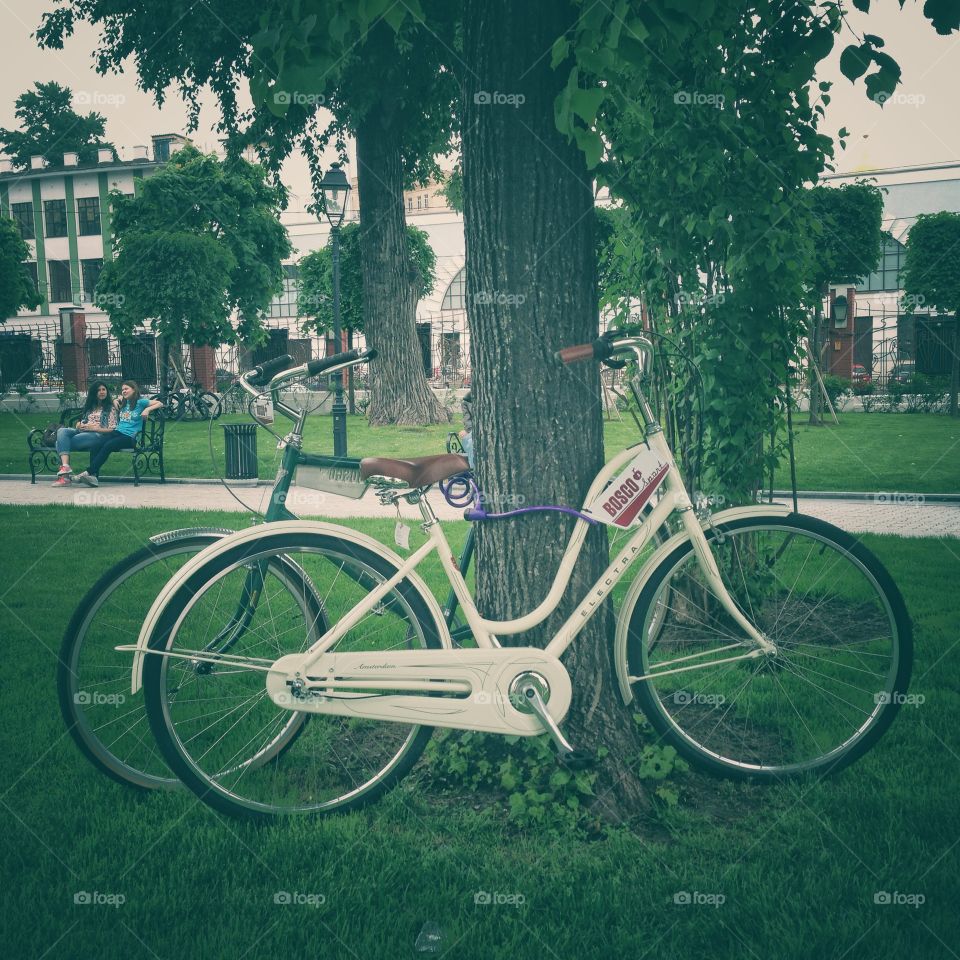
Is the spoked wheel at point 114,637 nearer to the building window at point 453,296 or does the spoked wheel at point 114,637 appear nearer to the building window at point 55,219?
the building window at point 453,296

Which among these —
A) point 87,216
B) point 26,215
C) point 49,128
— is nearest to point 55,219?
point 26,215

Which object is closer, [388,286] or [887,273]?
[388,286]

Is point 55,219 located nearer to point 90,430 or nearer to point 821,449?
point 90,430

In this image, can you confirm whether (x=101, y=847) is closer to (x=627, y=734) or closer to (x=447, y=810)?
(x=447, y=810)

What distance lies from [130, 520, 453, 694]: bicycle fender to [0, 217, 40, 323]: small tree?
3362cm

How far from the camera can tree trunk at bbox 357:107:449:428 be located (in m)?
18.9

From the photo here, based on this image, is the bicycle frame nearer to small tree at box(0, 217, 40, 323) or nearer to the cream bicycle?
the cream bicycle

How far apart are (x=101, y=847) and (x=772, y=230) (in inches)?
152

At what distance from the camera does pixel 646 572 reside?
9.87ft

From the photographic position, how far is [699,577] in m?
3.31

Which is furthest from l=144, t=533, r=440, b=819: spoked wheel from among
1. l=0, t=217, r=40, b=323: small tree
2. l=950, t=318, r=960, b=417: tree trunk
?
l=0, t=217, r=40, b=323: small tree

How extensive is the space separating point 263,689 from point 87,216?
187 feet

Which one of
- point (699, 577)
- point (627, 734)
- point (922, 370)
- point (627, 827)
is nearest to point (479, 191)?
point (699, 577)

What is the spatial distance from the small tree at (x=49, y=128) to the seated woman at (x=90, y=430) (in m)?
54.0
